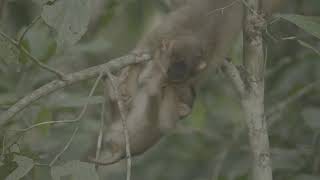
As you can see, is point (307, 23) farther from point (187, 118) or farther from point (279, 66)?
point (187, 118)

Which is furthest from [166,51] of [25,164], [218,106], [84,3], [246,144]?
[218,106]

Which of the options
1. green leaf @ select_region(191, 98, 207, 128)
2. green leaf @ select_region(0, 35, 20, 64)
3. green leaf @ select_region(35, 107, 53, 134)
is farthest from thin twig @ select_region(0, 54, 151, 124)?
green leaf @ select_region(191, 98, 207, 128)

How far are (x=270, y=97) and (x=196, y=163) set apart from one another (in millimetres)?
331

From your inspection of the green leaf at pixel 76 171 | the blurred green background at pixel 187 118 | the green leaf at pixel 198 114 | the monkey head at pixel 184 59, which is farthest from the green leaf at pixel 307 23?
the green leaf at pixel 198 114

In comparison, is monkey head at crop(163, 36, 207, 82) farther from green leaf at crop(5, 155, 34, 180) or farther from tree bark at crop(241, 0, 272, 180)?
green leaf at crop(5, 155, 34, 180)

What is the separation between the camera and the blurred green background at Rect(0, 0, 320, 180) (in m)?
2.08

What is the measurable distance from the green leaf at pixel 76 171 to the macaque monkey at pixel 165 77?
216 mm

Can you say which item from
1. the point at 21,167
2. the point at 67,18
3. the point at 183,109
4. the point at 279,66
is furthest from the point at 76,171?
the point at 279,66

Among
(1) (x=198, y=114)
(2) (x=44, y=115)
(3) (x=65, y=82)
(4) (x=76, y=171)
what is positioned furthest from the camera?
(1) (x=198, y=114)

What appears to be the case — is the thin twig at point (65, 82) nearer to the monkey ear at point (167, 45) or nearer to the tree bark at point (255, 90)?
the monkey ear at point (167, 45)

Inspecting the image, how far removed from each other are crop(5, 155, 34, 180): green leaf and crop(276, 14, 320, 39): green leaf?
495mm

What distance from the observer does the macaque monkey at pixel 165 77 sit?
1498 mm

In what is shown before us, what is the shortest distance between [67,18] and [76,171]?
0.79ft

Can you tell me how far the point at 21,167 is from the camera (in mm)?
1282
